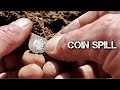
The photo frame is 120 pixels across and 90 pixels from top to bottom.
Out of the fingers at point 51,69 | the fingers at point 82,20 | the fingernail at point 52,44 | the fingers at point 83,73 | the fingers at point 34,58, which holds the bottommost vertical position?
the fingers at point 83,73

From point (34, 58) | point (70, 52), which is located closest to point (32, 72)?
point (34, 58)

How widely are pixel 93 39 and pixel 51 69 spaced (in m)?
0.23

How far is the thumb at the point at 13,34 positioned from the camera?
1486 mm

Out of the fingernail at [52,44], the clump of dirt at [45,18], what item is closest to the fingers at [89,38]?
the fingernail at [52,44]

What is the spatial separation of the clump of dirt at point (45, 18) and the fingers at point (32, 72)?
6.4 inches

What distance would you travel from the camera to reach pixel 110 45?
135cm

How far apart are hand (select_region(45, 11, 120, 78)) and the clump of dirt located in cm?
7

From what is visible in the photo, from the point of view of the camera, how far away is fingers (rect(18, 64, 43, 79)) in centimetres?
144

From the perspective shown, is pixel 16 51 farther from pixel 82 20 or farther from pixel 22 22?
pixel 82 20

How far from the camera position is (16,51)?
1.52 meters

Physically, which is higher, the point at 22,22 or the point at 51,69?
the point at 22,22

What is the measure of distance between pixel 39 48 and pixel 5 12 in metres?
0.23

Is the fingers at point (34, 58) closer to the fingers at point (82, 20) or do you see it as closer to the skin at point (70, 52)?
the skin at point (70, 52)

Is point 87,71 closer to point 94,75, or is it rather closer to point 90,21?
point 94,75
